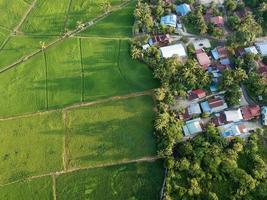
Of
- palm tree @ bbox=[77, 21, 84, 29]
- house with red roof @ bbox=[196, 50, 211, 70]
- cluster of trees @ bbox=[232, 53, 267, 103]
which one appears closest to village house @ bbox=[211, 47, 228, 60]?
house with red roof @ bbox=[196, 50, 211, 70]

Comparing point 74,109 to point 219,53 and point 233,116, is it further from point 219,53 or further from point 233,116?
point 219,53

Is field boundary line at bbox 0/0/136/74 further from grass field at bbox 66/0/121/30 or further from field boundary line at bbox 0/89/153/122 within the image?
field boundary line at bbox 0/89/153/122

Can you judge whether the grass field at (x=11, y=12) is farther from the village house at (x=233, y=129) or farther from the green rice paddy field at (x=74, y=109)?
the village house at (x=233, y=129)

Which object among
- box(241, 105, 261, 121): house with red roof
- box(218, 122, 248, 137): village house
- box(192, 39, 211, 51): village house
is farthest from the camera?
box(192, 39, 211, 51): village house

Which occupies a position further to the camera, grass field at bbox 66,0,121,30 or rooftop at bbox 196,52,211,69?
grass field at bbox 66,0,121,30

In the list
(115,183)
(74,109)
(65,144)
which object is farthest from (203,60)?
(65,144)

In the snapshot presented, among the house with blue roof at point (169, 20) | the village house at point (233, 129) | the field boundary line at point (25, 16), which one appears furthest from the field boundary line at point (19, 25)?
the village house at point (233, 129)
